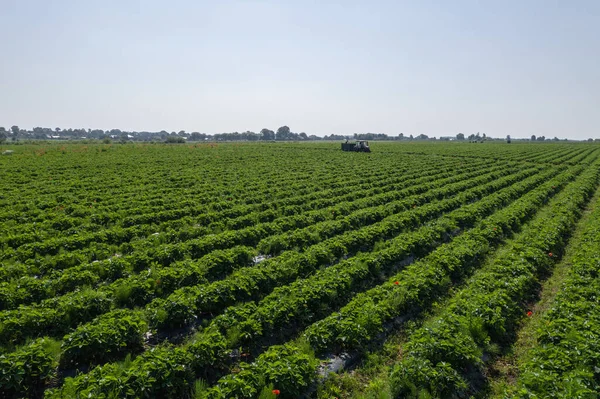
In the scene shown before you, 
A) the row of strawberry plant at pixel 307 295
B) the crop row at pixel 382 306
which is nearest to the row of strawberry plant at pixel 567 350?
the crop row at pixel 382 306

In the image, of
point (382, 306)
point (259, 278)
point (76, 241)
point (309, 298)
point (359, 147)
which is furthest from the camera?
point (359, 147)

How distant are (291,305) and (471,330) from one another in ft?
12.8

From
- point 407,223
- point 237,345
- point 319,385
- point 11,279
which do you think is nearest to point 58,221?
point 11,279

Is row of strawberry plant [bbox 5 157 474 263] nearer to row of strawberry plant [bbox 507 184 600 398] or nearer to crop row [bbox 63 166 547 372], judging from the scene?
crop row [bbox 63 166 547 372]

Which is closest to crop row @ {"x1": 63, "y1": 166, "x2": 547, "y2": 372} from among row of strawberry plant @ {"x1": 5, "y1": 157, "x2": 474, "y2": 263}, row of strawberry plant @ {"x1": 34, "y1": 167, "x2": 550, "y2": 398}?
row of strawberry plant @ {"x1": 34, "y1": 167, "x2": 550, "y2": 398}

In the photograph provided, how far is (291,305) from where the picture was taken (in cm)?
798

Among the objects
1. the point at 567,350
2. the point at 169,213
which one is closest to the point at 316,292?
the point at 567,350

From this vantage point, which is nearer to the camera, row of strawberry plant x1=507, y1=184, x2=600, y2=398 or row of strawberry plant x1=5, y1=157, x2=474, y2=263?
row of strawberry plant x1=507, y1=184, x2=600, y2=398

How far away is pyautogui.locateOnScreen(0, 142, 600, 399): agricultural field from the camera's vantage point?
5863 millimetres

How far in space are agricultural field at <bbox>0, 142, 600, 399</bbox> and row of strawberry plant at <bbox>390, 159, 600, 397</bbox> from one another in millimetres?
38

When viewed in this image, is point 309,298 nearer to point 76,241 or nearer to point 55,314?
point 55,314

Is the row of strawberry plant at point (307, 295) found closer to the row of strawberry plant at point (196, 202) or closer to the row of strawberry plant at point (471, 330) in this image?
the row of strawberry plant at point (471, 330)

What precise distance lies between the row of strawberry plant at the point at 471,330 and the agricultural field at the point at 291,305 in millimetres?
38

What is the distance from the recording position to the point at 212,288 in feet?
28.0
